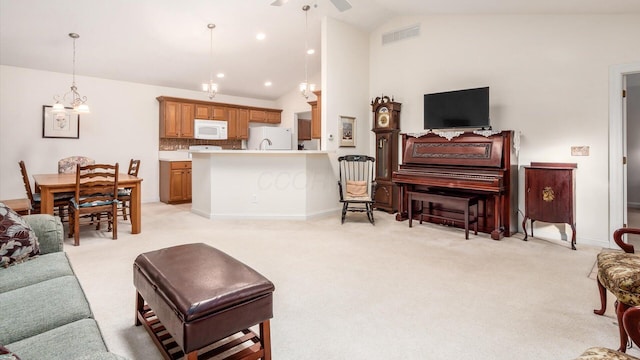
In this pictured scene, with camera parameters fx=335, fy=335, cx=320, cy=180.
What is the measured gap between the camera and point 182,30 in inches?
205

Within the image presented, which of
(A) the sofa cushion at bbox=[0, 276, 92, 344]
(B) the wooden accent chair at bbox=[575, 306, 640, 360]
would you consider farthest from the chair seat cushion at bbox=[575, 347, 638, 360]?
(A) the sofa cushion at bbox=[0, 276, 92, 344]

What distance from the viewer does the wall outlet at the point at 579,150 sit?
3971 millimetres

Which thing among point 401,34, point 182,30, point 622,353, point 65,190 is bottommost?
point 622,353

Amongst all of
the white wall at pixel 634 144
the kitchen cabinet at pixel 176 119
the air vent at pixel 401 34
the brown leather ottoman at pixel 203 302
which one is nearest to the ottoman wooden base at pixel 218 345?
the brown leather ottoman at pixel 203 302

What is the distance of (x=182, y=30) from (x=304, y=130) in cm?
414

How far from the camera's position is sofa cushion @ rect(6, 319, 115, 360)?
111cm

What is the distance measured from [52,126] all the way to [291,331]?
620cm

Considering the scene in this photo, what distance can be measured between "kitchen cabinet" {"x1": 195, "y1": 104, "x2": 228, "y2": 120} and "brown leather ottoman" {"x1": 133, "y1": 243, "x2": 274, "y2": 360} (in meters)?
5.91

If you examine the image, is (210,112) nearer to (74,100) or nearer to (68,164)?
(74,100)

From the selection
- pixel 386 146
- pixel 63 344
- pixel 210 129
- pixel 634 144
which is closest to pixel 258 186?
pixel 386 146

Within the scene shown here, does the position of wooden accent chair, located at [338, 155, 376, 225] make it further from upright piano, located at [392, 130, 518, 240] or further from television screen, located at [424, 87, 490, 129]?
television screen, located at [424, 87, 490, 129]

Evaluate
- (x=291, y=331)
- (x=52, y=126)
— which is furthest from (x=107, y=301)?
(x=52, y=126)

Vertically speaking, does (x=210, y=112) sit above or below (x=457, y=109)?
above

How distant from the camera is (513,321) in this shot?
218 centimetres
